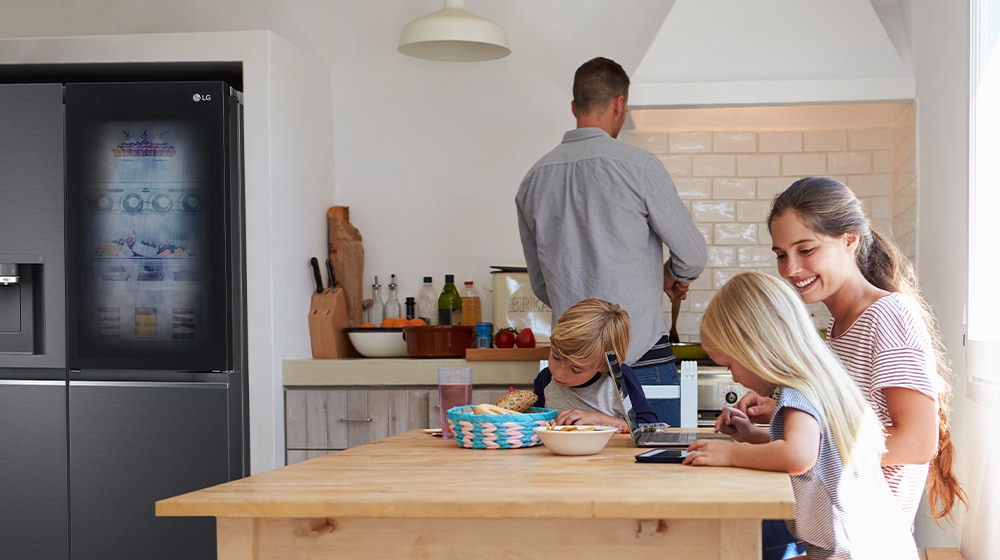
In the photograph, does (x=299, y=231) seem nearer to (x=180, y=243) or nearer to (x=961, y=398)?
(x=180, y=243)

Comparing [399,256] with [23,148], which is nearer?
[23,148]

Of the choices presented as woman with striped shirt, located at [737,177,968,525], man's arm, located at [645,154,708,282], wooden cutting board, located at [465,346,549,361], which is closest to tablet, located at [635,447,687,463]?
woman with striped shirt, located at [737,177,968,525]

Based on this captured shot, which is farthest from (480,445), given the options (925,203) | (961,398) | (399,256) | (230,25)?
(230,25)

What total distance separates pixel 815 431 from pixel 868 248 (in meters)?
0.71

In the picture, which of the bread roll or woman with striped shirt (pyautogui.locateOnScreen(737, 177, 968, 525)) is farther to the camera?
the bread roll

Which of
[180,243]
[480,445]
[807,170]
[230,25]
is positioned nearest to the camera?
[480,445]

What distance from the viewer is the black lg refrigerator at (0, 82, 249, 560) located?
3.94 m

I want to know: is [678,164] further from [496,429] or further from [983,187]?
[496,429]

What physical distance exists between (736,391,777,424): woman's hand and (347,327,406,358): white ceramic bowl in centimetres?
207

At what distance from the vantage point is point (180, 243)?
3971 mm

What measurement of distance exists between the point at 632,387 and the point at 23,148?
2.77 metres

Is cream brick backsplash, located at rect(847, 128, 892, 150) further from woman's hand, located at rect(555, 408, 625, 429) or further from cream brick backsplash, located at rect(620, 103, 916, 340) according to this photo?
woman's hand, located at rect(555, 408, 625, 429)

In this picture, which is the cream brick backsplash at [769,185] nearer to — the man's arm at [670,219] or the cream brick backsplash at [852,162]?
the cream brick backsplash at [852,162]

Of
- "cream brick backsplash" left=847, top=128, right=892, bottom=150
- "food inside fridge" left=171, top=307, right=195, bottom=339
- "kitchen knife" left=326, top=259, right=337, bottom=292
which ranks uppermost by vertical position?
"cream brick backsplash" left=847, top=128, right=892, bottom=150
